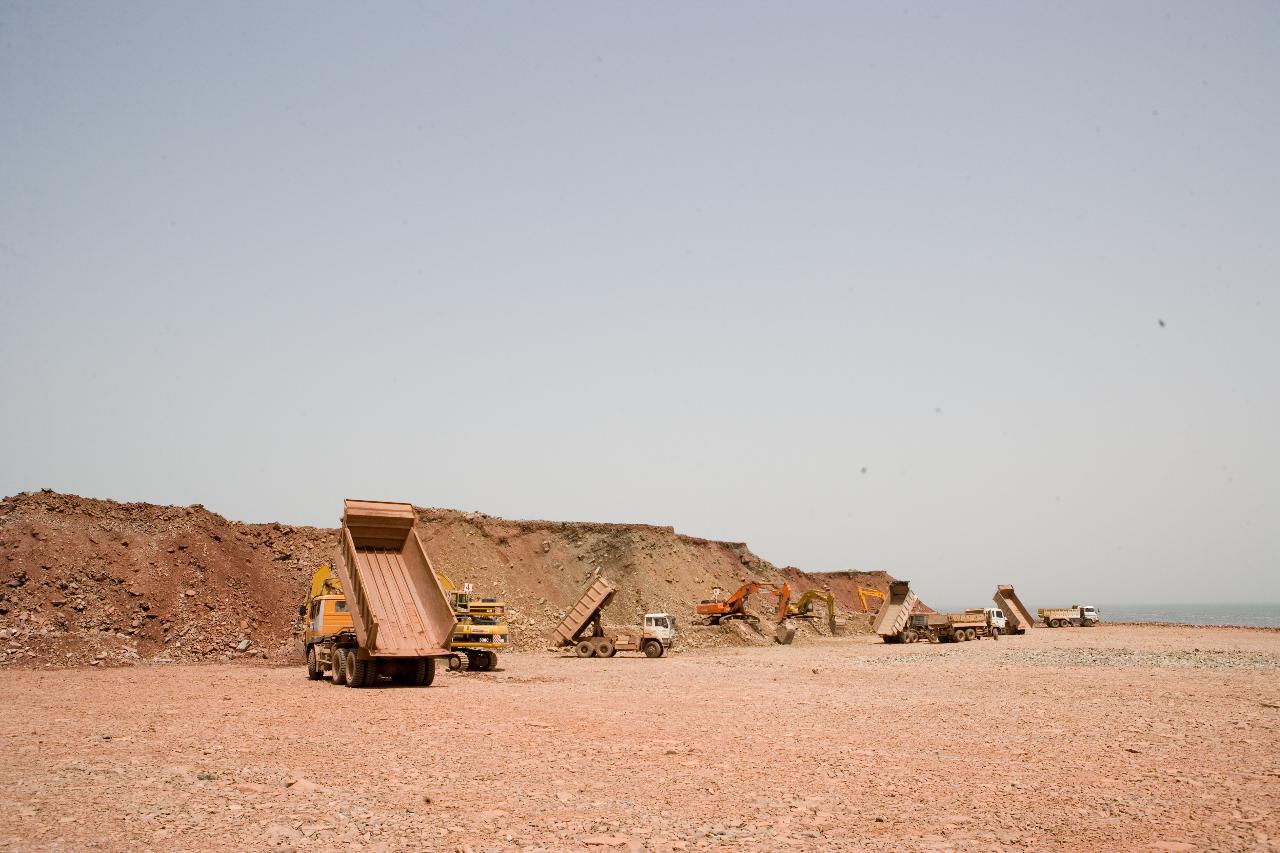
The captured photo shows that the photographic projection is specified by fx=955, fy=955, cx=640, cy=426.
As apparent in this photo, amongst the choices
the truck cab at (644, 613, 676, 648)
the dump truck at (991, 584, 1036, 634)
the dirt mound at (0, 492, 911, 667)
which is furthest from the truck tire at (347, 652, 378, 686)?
the dump truck at (991, 584, 1036, 634)

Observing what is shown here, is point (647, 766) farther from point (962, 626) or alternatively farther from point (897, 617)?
point (962, 626)

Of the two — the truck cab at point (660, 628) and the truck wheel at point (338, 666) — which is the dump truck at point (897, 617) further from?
the truck wheel at point (338, 666)

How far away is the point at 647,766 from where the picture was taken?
41.2 feet

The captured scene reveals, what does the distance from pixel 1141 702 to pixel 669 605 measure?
109ft

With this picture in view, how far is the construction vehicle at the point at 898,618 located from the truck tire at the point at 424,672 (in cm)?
2773

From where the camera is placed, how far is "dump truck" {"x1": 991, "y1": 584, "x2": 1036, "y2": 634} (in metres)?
54.2

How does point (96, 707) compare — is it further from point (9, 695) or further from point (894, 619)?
point (894, 619)

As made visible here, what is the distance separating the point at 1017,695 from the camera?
20.8m

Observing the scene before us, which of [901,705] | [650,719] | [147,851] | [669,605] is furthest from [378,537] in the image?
[669,605]

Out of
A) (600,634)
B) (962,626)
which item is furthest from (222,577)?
(962,626)

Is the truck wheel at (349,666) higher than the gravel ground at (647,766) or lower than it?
higher

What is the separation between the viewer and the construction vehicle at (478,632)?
28781 mm

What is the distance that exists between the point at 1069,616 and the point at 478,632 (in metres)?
51.3

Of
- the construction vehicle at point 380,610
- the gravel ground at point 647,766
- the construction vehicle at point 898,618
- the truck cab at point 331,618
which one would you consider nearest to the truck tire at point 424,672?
the construction vehicle at point 380,610
